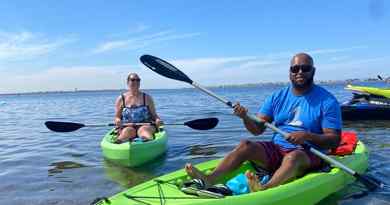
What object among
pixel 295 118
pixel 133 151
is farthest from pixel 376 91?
pixel 295 118

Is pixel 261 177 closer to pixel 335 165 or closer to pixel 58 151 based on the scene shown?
pixel 335 165

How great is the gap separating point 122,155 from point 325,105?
4.22 m

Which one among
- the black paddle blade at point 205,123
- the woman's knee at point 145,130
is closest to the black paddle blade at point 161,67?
the woman's knee at point 145,130

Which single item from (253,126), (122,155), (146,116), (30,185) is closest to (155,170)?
(122,155)

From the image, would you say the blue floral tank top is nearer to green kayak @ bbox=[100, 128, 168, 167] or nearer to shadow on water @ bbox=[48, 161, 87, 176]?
green kayak @ bbox=[100, 128, 168, 167]

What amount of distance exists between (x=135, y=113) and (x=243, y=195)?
5018 mm

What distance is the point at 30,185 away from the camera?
777 cm

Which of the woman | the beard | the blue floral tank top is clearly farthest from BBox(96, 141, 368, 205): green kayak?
the blue floral tank top

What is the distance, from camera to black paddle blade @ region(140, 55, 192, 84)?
7.21 m

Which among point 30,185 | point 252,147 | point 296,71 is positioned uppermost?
point 296,71

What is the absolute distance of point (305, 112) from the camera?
5504 mm

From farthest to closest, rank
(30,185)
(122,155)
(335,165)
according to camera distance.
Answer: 1. (122,155)
2. (30,185)
3. (335,165)

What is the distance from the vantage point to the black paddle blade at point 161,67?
23.7 ft

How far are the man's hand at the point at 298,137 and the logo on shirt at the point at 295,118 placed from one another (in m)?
0.21
